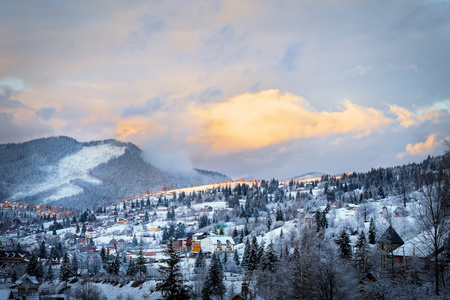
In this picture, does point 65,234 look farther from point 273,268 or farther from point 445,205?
point 445,205

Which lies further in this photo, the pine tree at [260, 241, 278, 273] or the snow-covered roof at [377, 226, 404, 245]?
the pine tree at [260, 241, 278, 273]

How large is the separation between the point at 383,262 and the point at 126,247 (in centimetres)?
11255

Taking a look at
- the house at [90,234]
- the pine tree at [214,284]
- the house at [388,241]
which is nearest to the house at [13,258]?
the house at [90,234]

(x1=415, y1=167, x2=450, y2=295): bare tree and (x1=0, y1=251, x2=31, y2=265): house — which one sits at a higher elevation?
(x1=415, y1=167, x2=450, y2=295): bare tree

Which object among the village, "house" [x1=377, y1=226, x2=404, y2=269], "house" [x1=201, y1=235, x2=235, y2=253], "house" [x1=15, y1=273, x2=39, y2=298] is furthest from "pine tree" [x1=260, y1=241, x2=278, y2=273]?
"house" [x1=15, y1=273, x2=39, y2=298]

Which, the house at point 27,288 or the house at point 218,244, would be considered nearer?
the house at point 27,288

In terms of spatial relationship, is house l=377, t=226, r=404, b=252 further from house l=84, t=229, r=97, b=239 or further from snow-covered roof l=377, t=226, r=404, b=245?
house l=84, t=229, r=97, b=239

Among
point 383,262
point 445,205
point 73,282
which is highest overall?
point 445,205

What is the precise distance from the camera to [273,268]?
63.3m

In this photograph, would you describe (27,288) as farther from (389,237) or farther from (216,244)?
(389,237)

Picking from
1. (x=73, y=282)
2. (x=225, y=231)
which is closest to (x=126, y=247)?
(x=225, y=231)

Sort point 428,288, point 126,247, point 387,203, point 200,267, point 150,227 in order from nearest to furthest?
point 428,288, point 200,267, point 387,203, point 126,247, point 150,227

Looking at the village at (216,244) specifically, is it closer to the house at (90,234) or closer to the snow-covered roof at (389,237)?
the house at (90,234)

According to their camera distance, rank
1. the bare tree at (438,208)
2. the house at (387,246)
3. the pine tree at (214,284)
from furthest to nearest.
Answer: the pine tree at (214,284)
the house at (387,246)
the bare tree at (438,208)
